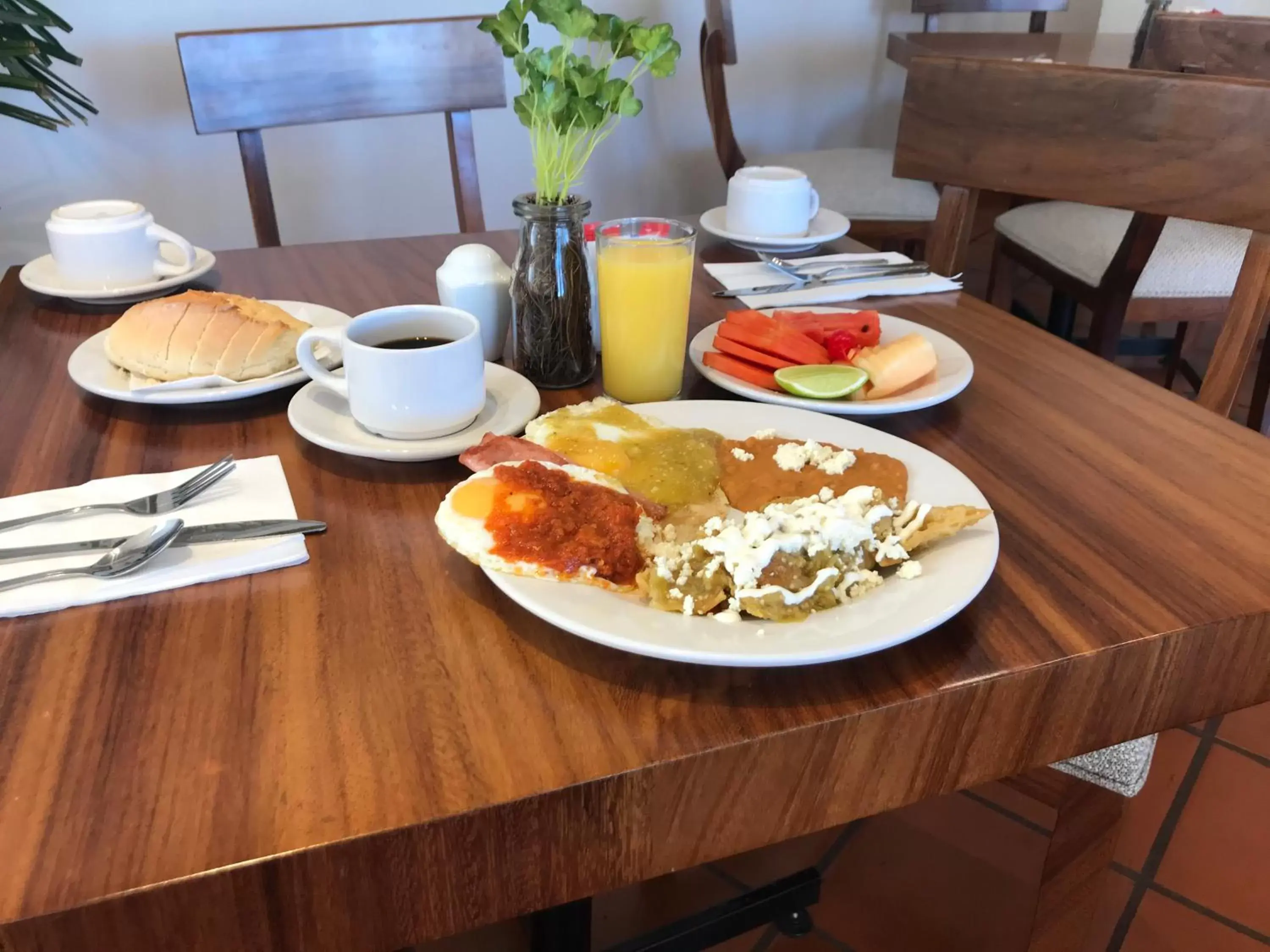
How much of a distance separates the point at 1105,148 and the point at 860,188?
1.27 metres

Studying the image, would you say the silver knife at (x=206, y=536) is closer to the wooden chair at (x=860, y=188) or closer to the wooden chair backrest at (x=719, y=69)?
the wooden chair backrest at (x=719, y=69)

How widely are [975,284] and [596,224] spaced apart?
2.74m

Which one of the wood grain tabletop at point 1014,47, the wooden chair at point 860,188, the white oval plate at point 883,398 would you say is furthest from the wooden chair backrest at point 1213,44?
the white oval plate at point 883,398

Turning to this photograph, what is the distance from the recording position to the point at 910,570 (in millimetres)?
596

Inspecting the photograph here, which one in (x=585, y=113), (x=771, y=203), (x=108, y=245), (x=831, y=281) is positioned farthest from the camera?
(x=771, y=203)

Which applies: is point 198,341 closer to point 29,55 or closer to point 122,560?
point 122,560

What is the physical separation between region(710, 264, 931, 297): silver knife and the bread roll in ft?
1.74

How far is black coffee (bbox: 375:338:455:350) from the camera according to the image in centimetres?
82

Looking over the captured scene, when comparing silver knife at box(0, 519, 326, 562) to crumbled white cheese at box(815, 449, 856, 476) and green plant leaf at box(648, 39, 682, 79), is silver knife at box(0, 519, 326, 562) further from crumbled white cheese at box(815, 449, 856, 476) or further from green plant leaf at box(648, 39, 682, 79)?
green plant leaf at box(648, 39, 682, 79)

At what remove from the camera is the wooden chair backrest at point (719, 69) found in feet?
7.23

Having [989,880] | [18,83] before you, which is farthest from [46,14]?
[989,880]

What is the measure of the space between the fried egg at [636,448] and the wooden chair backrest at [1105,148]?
0.69 m

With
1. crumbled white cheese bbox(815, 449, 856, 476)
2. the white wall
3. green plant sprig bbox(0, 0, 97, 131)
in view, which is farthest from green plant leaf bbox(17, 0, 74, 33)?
crumbled white cheese bbox(815, 449, 856, 476)

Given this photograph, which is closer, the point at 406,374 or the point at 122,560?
the point at 122,560
